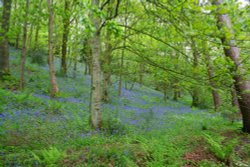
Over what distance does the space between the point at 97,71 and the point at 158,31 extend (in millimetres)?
2400

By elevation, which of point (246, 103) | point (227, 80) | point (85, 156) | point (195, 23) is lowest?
point (85, 156)

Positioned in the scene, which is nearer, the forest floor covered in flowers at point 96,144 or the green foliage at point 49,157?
the green foliage at point 49,157

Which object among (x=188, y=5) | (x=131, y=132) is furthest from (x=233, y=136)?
(x=188, y=5)

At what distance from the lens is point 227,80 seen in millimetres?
5625

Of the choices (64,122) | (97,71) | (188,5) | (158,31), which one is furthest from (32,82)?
(188,5)

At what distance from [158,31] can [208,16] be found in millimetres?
1977

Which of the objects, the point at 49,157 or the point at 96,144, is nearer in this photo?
the point at 49,157

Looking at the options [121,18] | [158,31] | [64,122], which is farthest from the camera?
[121,18]

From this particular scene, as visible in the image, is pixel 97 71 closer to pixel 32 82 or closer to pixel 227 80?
pixel 227 80

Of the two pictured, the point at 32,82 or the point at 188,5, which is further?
the point at 32,82

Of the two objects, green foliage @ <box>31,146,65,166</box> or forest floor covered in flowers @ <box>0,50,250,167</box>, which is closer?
green foliage @ <box>31,146,65,166</box>

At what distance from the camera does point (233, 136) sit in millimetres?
7465

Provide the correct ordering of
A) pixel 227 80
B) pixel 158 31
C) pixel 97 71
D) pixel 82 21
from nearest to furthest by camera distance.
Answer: pixel 82 21 < pixel 227 80 < pixel 158 31 < pixel 97 71

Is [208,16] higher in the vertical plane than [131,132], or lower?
higher
